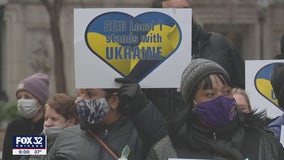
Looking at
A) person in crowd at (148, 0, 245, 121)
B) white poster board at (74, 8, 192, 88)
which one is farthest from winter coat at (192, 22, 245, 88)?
white poster board at (74, 8, 192, 88)

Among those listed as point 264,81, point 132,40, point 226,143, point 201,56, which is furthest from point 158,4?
point 226,143

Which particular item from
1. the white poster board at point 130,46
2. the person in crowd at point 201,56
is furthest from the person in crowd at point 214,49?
the white poster board at point 130,46

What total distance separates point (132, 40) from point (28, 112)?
2297 mm

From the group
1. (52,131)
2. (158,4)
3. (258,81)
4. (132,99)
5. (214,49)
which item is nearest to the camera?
(132,99)

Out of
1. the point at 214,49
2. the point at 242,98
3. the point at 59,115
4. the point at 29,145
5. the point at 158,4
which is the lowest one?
the point at 29,145

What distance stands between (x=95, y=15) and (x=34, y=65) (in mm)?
23143

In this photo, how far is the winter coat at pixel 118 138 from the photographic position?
4891 mm

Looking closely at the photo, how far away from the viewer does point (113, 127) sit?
5.13 m

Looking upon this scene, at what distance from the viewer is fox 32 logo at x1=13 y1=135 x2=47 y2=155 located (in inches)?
244

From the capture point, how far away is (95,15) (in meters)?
5.23

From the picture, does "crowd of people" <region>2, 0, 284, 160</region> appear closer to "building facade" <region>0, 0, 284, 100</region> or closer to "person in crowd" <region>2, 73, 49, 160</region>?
"person in crowd" <region>2, 73, 49, 160</region>

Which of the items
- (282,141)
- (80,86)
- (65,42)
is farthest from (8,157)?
(65,42)

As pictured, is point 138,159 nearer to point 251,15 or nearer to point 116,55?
point 116,55

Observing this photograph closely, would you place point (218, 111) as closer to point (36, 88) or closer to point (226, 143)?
point (226, 143)
